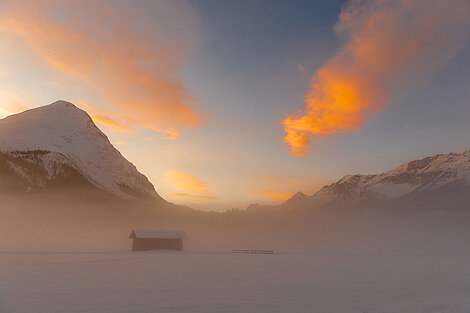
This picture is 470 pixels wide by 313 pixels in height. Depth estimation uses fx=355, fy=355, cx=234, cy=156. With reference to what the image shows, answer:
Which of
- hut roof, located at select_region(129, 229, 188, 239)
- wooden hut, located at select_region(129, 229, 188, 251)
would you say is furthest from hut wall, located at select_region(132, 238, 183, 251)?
hut roof, located at select_region(129, 229, 188, 239)

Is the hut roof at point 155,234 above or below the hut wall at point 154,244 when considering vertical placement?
above

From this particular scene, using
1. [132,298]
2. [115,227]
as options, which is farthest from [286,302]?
[115,227]

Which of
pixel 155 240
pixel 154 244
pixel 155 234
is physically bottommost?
pixel 154 244

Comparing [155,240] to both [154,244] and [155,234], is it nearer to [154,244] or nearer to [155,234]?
[154,244]

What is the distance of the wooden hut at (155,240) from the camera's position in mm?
73688

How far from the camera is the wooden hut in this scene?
2901 inches

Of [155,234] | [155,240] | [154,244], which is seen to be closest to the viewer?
[154,244]

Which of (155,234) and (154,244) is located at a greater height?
(155,234)

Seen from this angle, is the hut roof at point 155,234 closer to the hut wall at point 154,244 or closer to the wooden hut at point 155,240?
the wooden hut at point 155,240

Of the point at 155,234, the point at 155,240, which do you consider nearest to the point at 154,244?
the point at 155,240

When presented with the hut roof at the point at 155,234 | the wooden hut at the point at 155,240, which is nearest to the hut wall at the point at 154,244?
the wooden hut at the point at 155,240

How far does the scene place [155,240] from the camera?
75.4m

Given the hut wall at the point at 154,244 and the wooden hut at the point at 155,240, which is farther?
the hut wall at the point at 154,244

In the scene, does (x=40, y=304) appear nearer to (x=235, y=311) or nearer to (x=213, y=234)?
(x=235, y=311)
